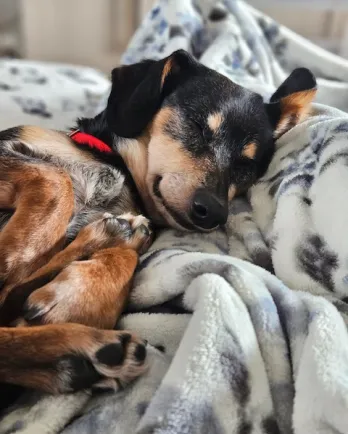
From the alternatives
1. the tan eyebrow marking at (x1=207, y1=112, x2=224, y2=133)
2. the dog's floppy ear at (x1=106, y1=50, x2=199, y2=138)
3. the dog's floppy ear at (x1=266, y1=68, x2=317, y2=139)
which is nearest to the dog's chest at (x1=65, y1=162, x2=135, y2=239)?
the dog's floppy ear at (x1=106, y1=50, x2=199, y2=138)

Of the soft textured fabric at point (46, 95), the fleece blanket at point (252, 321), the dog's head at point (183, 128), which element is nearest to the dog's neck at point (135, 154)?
the dog's head at point (183, 128)

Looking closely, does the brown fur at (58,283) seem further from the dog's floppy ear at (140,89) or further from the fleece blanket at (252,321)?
the dog's floppy ear at (140,89)

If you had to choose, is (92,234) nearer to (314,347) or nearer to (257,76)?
(314,347)

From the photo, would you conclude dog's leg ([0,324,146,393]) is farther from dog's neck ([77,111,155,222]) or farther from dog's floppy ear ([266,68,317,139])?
dog's floppy ear ([266,68,317,139])

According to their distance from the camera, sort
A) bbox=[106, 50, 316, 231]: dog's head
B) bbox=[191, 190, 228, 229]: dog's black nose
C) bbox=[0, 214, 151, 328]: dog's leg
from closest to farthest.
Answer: bbox=[0, 214, 151, 328]: dog's leg < bbox=[191, 190, 228, 229]: dog's black nose < bbox=[106, 50, 316, 231]: dog's head

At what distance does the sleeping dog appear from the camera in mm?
777

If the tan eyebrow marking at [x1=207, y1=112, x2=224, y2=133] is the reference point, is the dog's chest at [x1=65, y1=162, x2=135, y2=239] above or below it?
below

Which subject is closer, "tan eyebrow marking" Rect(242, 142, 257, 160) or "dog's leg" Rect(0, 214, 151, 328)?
"dog's leg" Rect(0, 214, 151, 328)

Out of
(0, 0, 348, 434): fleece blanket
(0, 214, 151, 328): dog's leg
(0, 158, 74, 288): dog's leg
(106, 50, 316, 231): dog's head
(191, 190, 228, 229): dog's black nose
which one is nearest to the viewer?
(0, 0, 348, 434): fleece blanket

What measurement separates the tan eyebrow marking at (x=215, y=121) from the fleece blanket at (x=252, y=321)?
0.16 m

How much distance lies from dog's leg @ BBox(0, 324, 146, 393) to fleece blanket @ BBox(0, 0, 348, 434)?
0.08 feet

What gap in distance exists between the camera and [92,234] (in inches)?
42.1

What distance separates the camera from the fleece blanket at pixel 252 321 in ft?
2.25

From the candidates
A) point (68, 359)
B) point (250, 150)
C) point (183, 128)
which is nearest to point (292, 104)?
point (250, 150)
